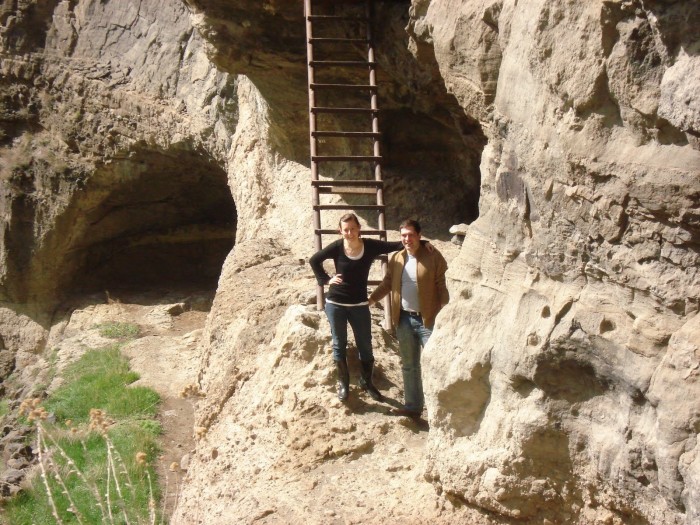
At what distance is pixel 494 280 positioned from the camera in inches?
163

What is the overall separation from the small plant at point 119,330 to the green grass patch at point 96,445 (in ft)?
2.45

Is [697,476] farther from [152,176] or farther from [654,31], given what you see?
[152,176]

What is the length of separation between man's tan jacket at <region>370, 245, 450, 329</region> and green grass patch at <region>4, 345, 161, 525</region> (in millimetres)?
2235

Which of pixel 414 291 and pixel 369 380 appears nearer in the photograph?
pixel 414 291

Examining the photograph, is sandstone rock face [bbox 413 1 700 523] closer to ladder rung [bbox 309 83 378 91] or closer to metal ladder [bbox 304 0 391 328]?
metal ladder [bbox 304 0 391 328]

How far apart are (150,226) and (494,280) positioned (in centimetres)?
931

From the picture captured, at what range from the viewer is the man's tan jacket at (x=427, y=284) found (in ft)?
15.7

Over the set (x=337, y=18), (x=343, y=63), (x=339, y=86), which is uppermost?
(x=337, y=18)

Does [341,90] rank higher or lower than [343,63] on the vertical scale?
lower

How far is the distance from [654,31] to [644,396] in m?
1.32

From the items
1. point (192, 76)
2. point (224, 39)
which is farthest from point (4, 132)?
point (224, 39)

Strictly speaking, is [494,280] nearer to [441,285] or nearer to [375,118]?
[441,285]

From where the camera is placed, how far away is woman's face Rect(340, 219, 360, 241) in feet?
16.3

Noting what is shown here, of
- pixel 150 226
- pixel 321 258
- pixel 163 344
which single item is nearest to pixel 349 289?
pixel 321 258
